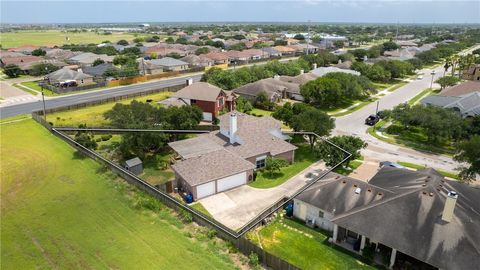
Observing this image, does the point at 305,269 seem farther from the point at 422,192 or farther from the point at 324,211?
the point at 422,192

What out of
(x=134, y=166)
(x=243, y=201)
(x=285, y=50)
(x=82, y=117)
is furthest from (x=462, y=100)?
(x=285, y=50)

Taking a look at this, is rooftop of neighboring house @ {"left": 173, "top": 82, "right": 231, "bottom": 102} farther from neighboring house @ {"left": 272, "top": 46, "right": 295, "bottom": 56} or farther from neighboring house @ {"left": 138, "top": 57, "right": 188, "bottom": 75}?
neighboring house @ {"left": 272, "top": 46, "right": 295, "bottom": 56}

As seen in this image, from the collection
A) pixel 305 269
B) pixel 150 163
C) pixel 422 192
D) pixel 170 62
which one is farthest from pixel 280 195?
pixel 170 62

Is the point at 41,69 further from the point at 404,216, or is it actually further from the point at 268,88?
the point at 404,216

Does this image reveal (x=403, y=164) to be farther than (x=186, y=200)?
Yes

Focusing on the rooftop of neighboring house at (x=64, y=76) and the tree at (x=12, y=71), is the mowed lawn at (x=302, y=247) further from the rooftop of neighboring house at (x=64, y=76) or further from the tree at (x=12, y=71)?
the tree at (x=12, y=71)

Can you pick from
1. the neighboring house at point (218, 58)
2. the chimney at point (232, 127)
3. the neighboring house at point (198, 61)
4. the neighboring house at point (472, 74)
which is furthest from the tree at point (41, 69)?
the neighboring house at point (472, 74)
